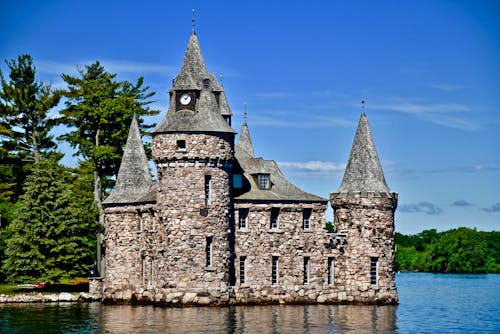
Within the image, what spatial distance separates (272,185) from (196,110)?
8.13 meters

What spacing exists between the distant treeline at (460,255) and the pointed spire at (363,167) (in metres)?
96.0

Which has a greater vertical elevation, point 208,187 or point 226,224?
point 208,187

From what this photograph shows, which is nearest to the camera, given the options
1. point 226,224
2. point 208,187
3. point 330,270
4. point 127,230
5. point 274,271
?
point 208,187

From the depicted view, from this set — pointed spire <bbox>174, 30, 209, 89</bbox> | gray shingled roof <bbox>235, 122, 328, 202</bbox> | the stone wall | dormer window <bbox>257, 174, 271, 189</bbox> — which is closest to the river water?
the stone wall

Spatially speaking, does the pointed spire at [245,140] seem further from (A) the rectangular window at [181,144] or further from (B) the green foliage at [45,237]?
(A) the rectangular window at [181,144]

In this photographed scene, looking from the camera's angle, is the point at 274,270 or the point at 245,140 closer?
the point at 274,270

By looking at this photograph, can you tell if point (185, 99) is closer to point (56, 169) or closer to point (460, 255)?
point (56, 169)

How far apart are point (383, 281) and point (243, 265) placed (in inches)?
371

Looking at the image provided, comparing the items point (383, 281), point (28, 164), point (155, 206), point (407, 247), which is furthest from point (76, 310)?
point (407, 247)

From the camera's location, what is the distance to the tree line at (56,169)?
248 ft

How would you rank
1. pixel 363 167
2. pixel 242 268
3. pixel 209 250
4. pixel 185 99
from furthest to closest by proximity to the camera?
pixel 363 167 < pixel 242 268 < pixel 185 99 < pixel 209 250

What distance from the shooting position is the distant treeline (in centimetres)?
16675

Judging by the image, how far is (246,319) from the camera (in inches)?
2320

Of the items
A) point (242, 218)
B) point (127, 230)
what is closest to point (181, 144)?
point (242, 218)
